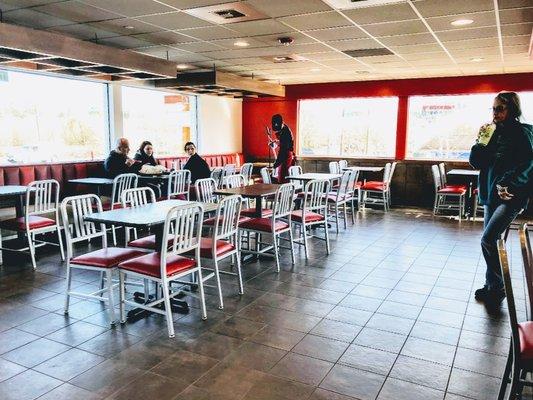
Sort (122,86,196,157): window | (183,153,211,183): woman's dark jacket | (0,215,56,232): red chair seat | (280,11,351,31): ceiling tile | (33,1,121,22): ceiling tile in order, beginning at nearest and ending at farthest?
(33,1,121,22): ceiling tile, (280,11,351,31): ceiling tile, (0,215,56,232): red chair seat, (183,153,211,183): woman's dark jacket, (122,86,196,157): window

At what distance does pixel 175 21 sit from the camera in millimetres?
4934

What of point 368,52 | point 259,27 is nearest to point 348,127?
point 368,52

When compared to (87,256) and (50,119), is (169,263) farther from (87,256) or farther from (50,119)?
(50,119)

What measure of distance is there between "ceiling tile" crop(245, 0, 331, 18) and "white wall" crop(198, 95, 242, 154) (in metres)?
5.69

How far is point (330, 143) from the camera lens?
34.9 feet

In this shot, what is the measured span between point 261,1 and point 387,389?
3.54 m

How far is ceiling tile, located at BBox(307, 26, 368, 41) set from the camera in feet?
17.2

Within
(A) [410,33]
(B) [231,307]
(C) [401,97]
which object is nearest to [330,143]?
(C) [401,97]

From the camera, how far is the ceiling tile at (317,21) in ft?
15.3

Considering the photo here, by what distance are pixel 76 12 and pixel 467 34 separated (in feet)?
15.1

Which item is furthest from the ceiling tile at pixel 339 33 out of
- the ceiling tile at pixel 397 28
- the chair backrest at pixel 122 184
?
the chair backrest at pixel 122 184

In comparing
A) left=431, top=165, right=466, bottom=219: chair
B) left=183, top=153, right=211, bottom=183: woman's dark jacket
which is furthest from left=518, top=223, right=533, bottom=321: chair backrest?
left=431, top=165, right=466, bottom=219: chair

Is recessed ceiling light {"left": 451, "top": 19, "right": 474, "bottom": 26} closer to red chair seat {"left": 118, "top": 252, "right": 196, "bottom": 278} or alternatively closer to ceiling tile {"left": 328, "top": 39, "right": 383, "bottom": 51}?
ceiling tile {"left": 328, "top": 39, "right": 383, "bottom": 51}

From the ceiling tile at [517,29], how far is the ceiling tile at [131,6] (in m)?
3.84
